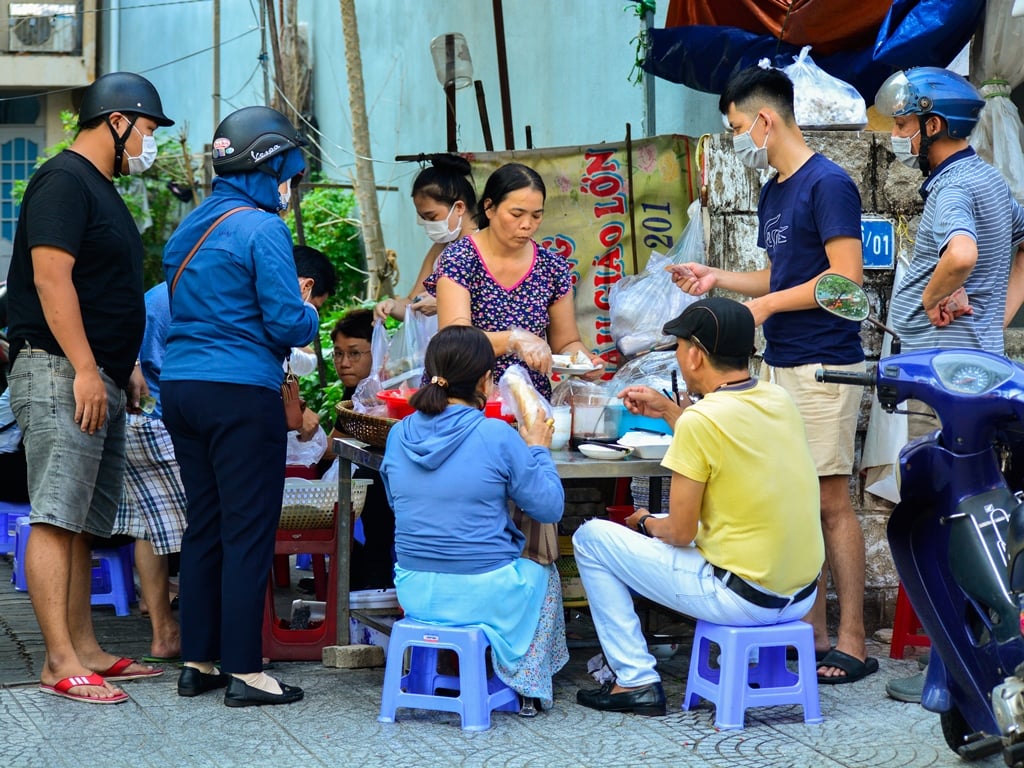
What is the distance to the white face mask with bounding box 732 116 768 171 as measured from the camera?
16.2 ft

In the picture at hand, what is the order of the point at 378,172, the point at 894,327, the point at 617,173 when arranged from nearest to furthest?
the point at 894,327 < the point at 617,173 < the point at 378,172

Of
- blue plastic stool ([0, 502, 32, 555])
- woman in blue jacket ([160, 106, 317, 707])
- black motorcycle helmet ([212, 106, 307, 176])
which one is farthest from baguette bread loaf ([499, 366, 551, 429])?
blue plastic stool ([0, 502, 32, 555])

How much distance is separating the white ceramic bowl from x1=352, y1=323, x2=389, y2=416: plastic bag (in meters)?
0.87

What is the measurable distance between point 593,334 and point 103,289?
3076 mm

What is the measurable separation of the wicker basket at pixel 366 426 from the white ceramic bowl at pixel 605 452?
65 cm

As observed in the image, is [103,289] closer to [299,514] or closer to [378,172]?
[299,514]

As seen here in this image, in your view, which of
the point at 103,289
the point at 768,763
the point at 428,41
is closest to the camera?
the point at 768,763

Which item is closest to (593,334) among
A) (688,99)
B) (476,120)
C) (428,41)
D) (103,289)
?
(688,99)

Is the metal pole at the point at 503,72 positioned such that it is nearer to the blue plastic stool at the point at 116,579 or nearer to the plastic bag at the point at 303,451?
the plastic bag at the point at 303,451

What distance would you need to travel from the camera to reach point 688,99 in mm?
7652

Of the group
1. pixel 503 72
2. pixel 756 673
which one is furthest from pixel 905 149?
pixel 503 72

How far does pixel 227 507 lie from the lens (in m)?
4.49

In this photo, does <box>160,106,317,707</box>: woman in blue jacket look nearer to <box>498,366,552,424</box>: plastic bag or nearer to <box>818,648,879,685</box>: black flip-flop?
<box>498,366,552,424</box>: plastic bag

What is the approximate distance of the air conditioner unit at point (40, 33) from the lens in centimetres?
2195
